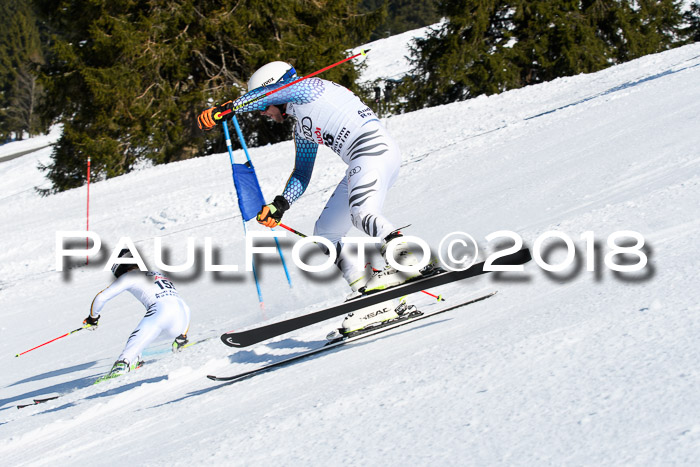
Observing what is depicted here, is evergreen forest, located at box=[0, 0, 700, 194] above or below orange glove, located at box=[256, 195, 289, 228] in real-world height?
above

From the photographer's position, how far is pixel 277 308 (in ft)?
24.1

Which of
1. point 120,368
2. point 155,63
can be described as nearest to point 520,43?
point 155,63

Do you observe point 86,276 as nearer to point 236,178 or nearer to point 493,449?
point 236,178

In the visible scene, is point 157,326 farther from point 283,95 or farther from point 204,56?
point 204,56

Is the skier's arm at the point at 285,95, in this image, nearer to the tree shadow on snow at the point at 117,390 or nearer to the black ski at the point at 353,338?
the black ski at the point at 353,338

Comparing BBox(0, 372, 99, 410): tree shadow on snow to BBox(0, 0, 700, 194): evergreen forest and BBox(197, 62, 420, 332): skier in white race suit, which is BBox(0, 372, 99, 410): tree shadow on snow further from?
BBox(0, 0, 700, 194): evergreen forest

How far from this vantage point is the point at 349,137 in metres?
4.65

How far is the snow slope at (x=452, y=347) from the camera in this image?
2520 millimetres

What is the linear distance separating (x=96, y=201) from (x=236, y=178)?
11.0 meters

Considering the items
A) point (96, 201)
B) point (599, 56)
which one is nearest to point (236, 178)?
point (96, 201)

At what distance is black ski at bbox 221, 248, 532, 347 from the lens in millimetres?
4410

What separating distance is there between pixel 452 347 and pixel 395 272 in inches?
41.7

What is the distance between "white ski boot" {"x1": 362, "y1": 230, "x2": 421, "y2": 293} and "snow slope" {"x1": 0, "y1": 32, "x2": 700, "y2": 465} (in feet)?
1.11

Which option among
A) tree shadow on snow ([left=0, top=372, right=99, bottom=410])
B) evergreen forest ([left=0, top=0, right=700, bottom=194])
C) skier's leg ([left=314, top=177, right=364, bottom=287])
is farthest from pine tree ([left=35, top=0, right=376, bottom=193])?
skier's leg ([left=314, top=177, right=364, bottom=287])
